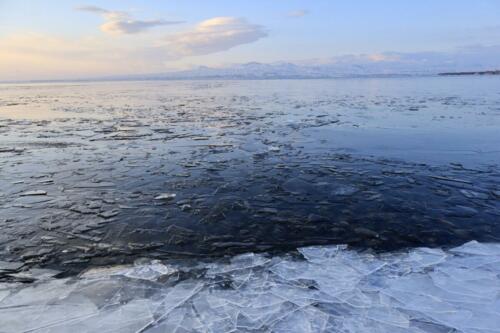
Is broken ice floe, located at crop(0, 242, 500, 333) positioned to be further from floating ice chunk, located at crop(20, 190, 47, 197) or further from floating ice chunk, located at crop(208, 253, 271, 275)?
floating ice chunk, located at crop(20, 190, 47, 197)

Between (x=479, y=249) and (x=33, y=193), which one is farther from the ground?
(x=33, y=193)

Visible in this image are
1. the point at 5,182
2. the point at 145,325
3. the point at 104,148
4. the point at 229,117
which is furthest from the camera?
the point at 229,117

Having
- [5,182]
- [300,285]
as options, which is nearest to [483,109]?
[300,285]

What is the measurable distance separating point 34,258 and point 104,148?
577 centimetres

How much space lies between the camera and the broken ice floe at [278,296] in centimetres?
326

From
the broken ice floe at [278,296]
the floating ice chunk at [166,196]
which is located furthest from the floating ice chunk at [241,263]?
the floating ice chunk at [166,196]

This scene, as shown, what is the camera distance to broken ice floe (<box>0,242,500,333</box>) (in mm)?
3262

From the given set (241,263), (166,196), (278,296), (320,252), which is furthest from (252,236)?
(166,196)

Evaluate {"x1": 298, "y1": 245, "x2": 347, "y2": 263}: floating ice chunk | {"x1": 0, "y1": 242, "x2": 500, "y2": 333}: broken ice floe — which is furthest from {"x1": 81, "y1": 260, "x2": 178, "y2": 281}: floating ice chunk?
{"x1": 298, "y1": 245, "x2": 347, "y2": 263}: floating ice chunk

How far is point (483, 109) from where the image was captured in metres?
16.6

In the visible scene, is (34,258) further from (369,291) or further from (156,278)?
(369,291)

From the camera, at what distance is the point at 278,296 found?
3.67 metres

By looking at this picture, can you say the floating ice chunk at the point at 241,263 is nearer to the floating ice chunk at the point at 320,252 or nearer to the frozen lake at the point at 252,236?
the frozen lake at the point at 252,236

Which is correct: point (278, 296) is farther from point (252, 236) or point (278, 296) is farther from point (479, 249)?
point (479, 249)
